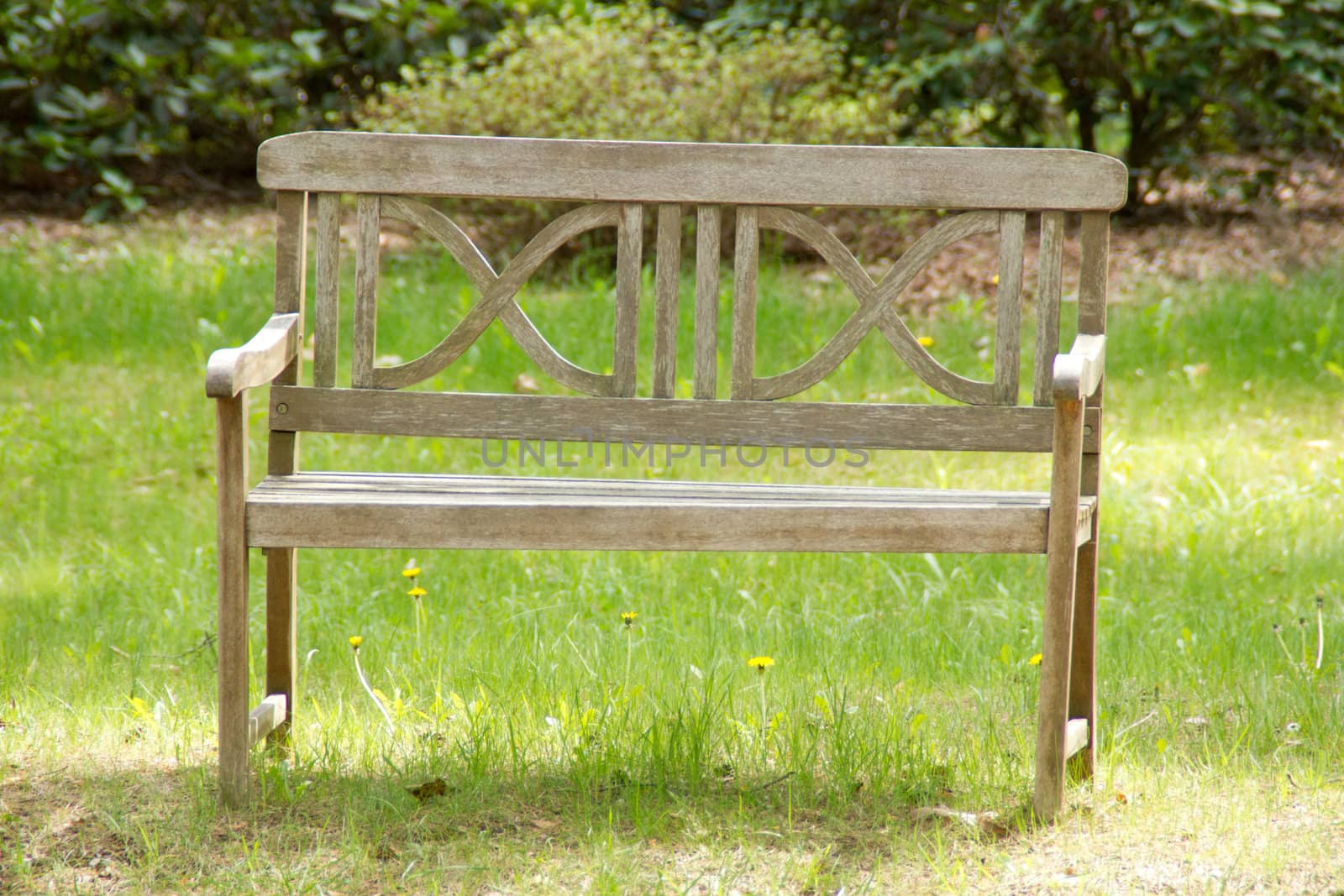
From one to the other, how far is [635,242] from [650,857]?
1188 mm

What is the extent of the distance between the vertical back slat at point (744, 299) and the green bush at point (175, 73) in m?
4.70

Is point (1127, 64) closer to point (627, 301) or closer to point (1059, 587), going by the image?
point (627, 301)

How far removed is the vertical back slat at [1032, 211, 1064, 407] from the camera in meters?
2.52

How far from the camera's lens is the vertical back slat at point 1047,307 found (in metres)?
2.52

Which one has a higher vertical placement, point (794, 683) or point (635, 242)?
point (635, 242)

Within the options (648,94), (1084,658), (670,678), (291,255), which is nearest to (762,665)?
(670,678)

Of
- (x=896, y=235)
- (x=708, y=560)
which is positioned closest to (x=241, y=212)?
(x=896, y=235)

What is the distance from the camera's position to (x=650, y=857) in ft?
7.09

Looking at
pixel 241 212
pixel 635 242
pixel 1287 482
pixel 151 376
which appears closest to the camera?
pixel 635 242

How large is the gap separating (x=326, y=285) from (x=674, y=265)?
70 cm

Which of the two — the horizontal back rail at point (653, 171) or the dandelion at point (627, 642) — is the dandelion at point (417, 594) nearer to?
the dandelion at point (627, 642)

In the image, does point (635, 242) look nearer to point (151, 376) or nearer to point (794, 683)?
point (794, 683)

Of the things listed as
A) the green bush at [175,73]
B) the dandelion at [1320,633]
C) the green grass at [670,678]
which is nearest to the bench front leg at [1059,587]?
the green grass at [670,678]

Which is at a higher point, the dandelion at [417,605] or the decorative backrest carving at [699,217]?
the decorative backrest carving at [699,217]
